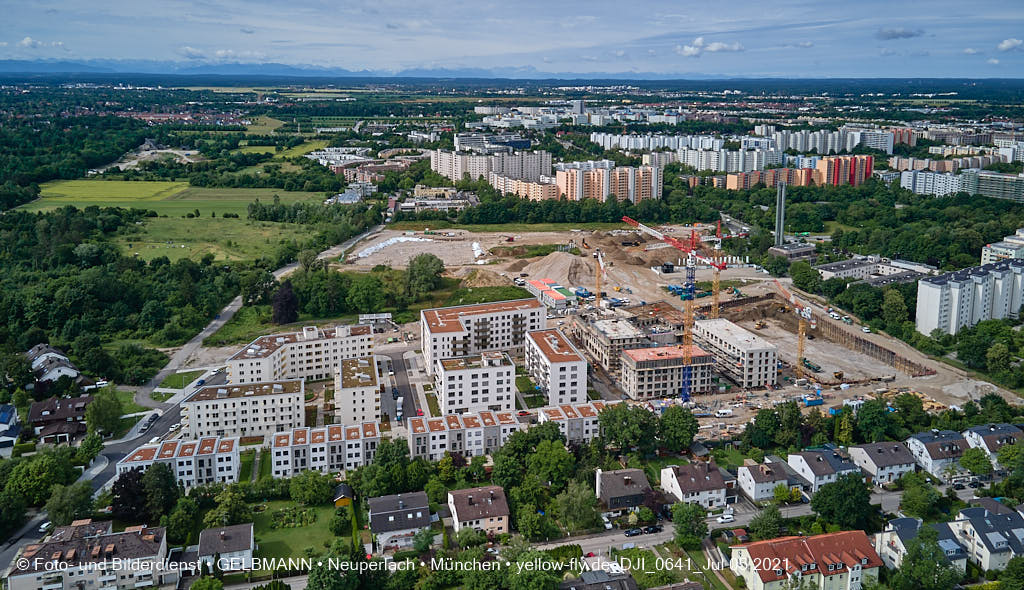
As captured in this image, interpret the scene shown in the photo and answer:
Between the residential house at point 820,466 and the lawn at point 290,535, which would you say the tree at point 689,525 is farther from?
the lawn at point 290,535

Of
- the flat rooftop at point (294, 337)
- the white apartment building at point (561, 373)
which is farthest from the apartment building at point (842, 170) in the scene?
the flat rooftop at point (294, 337)

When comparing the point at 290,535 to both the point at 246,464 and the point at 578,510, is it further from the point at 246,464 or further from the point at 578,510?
the point at 578,510

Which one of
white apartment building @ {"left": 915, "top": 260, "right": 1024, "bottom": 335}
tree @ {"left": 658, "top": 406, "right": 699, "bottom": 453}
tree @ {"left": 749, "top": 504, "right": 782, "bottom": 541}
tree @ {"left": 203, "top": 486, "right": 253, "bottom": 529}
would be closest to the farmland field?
tree @ {"left": 203, "top": 486, "right": 253, "bottom": 529}

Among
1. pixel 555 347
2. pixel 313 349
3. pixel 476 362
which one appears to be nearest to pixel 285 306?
pixel 313 349

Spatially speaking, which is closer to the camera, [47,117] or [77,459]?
[77,459]

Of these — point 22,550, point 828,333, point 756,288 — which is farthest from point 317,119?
point 22,550

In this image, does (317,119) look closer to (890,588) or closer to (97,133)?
(97,133)
